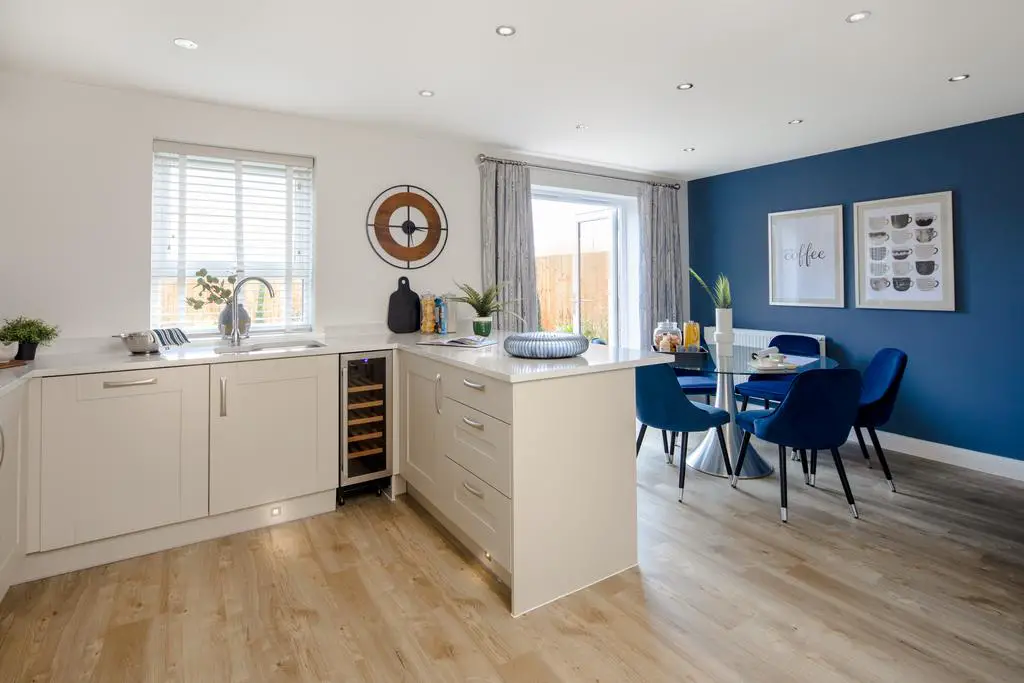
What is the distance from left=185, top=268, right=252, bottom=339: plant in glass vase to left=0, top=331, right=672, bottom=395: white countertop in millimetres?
169

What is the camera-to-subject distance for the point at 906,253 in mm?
4016

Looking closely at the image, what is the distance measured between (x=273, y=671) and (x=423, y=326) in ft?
7.69

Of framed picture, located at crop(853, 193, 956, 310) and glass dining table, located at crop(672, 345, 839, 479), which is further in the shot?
framed picture, located at crop(853, 193, 956, 310)

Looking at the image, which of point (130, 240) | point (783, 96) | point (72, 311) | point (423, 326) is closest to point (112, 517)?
point (72, 311)

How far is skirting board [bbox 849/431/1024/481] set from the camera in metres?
3.61

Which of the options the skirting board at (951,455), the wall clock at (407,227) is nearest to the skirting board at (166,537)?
the wall clock at (407,227)

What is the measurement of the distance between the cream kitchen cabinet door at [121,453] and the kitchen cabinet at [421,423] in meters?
1.00

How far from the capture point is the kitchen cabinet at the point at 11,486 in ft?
6.38

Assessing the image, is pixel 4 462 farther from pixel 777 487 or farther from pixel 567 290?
pixel 567 290

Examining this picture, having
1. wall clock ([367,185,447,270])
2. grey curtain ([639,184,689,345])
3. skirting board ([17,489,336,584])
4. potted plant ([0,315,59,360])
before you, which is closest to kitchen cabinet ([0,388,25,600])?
skirting board ([17,489,336,584])

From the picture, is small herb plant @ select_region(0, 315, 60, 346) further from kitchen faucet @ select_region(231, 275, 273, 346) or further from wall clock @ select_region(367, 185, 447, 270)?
wall clock @ select_region(367, 185, 447, 270)

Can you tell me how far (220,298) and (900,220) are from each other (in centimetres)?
478

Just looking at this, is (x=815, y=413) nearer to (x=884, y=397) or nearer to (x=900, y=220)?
(x=884, y=397)

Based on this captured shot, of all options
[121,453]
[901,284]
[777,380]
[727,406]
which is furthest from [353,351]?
[901,284]
